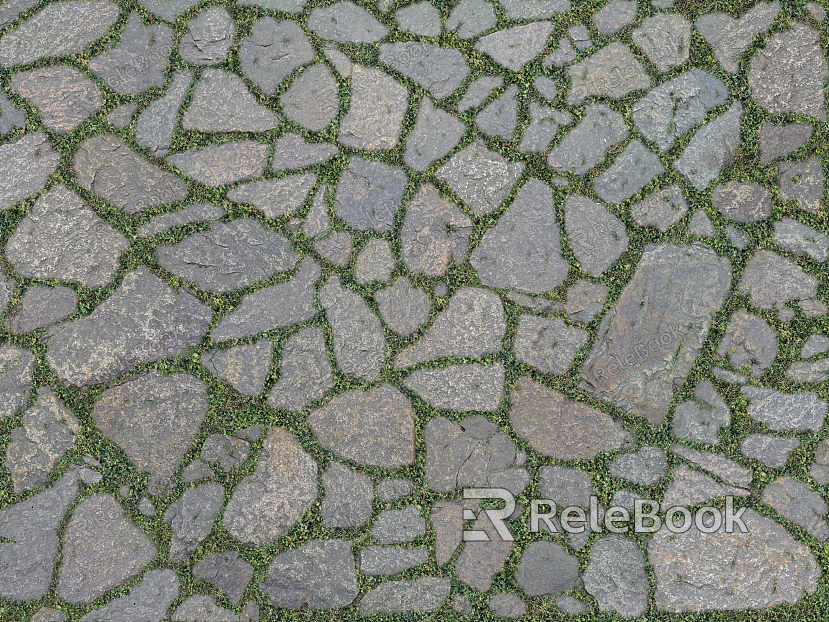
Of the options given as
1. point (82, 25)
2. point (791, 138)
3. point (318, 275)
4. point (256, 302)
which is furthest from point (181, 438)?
point (791, 138)

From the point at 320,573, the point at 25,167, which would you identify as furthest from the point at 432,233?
the point at 25,167

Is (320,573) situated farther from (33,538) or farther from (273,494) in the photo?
(33,538)

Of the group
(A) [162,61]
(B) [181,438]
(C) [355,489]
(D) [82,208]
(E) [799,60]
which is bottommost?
(C) [355,489]

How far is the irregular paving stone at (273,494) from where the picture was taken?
2.59 meters

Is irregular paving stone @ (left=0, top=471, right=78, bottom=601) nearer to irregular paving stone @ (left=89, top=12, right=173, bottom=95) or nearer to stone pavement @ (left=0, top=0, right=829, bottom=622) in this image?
stone pavement @ (left=0, top=0, right=829, bottom=622)

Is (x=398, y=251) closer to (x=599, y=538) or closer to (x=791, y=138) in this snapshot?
(x=599, y=538)

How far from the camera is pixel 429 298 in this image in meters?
2.62

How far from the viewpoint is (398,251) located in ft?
8.57

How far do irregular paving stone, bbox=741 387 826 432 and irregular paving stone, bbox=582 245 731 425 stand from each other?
0.35 m

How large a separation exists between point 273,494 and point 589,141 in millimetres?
2283

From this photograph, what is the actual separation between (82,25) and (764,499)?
13.2ft

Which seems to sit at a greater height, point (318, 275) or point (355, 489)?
point (318, 275)

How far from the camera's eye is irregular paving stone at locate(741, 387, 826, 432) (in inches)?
103

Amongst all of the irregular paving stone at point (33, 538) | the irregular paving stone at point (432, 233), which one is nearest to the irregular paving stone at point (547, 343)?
the irregular paving stone at point (432, 233)
